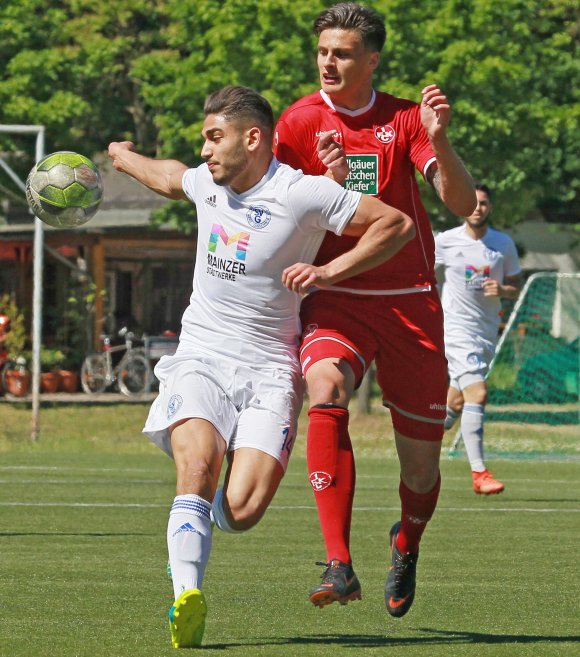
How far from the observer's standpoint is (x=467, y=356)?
14.6 m

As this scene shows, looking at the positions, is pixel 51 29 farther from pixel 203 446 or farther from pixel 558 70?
pixel 203 446

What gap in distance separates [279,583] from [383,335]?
5.82ft

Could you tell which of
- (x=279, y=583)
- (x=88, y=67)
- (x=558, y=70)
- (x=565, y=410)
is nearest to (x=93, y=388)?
(x=88, y=67)

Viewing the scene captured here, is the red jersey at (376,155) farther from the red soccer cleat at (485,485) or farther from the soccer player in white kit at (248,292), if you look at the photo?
the red soccer cleat at (485,485)

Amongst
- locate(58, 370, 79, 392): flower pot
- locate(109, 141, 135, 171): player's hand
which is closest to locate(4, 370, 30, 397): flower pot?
locate(58, 370, 79, 392): flower pot

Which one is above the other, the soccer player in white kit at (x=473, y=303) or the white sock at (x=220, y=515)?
the white sock at (x=220, y=515)

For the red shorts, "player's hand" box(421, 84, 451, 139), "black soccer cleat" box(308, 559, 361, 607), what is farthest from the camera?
the red shorts

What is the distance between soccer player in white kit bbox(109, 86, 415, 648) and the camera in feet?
22.2

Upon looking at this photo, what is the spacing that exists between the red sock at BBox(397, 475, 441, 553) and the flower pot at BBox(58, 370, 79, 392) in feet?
84.4

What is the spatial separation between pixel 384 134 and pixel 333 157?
0.45m

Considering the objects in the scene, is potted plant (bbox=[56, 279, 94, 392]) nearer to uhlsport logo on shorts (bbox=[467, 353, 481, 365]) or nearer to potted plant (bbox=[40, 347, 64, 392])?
potted plant (bbox=[40, 347, 64, 392])

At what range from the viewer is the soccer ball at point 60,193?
7.98 m

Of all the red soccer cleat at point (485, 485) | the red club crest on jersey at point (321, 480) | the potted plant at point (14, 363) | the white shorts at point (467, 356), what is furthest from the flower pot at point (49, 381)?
the red club crest on jersey at point (321, 480)

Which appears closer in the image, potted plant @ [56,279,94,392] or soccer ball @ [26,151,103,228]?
soccer ball @ [26,151,103,228]
